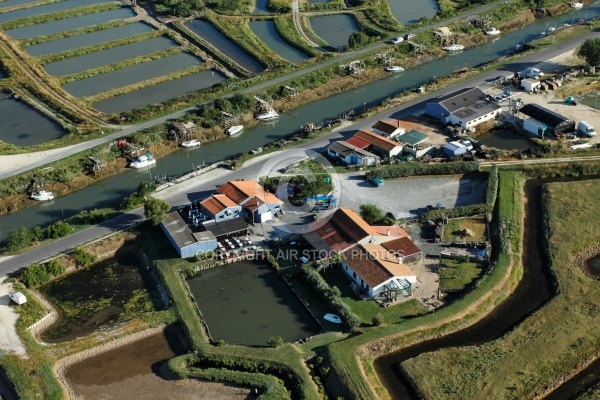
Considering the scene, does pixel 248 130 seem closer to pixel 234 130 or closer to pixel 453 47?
pixel 234 130

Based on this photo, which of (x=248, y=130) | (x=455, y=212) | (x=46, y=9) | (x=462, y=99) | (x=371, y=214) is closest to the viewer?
(x=371, y=214)

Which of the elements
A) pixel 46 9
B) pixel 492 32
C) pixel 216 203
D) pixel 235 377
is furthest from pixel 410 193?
pixel 46 9

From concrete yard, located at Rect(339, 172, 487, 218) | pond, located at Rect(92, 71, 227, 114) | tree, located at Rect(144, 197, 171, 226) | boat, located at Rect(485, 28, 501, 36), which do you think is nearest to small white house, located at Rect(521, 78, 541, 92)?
boat, located at Rect(485, 28, 501, 36)

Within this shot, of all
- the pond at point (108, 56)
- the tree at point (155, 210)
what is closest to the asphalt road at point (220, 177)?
the tree at point (155, 210)

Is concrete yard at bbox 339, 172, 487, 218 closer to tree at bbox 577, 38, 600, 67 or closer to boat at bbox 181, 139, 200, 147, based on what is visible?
boat at bbox 181, 139, 200, 147

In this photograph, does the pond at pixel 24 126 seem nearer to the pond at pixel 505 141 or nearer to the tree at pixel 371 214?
the tree at pixel 371 214

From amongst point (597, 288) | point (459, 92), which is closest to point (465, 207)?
point (597, 288)
